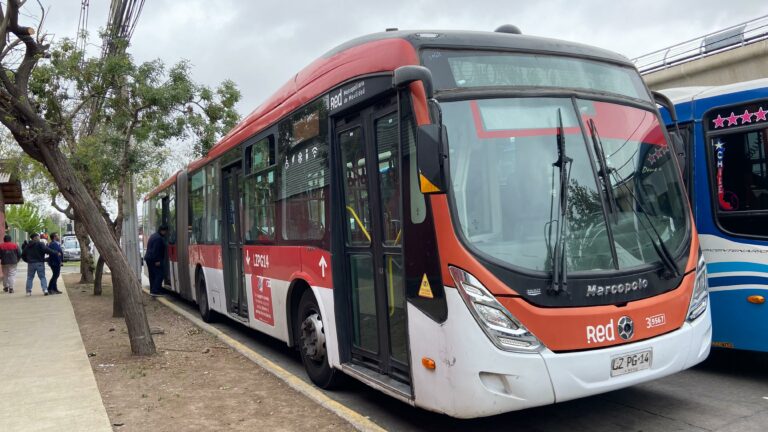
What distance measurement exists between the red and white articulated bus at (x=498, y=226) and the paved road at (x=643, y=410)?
0.56m

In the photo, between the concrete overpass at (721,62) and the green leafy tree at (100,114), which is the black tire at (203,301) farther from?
the concrete overpass at (721,62)

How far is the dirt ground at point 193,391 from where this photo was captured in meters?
5.57

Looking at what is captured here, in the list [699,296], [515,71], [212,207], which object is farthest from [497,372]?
[212,207]

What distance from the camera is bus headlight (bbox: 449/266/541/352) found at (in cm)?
412

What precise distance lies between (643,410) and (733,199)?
2.30 m

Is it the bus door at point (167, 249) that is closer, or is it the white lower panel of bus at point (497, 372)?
the white lower panel of bus at point (497, 372)

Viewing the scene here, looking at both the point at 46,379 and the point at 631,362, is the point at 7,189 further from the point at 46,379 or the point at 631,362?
the point at 631,362

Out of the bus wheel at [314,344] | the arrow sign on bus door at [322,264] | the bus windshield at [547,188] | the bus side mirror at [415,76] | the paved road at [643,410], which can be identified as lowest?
the paved road at [643,410]

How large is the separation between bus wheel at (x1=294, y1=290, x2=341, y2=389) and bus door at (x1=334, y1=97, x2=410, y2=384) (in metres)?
0.67

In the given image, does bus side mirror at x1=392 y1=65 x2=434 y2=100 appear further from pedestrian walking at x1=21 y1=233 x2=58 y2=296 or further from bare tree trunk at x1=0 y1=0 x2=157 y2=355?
pedestrian walking at x1=21 y1=233 x2=58 y2=296

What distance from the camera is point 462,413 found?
4.21 metres

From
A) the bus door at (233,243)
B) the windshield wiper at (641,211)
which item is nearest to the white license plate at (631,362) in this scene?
the windshield wiper at (641,211)

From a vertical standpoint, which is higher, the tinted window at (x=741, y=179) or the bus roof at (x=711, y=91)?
the bus roof at (x=711, y=91)

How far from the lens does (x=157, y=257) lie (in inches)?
650
